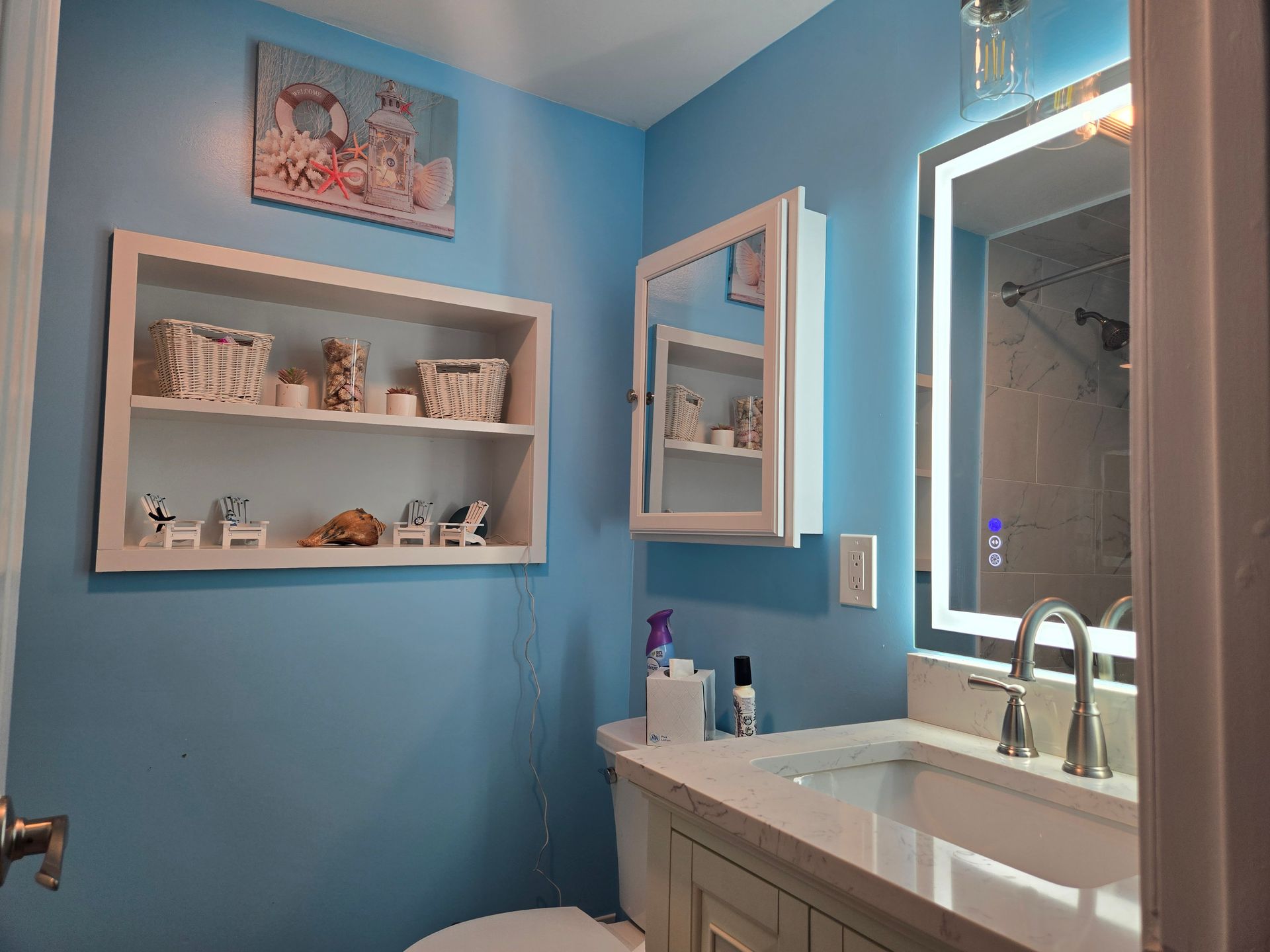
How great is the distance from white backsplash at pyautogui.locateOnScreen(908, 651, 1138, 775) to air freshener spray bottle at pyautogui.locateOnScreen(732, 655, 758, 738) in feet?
1.07

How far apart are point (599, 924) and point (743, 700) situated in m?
0.52

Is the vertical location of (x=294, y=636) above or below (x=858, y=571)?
below

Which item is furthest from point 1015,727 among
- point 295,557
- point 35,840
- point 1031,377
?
point 295,557

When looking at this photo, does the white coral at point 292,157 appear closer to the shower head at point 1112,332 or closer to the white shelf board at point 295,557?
the white shelf board at point 295,557

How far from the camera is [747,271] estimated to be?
1570 millimetres

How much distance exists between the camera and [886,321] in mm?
1446

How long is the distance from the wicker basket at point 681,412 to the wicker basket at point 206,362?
0.83 m

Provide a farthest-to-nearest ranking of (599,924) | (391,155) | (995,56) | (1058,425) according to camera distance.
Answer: (391,155)
(599,924)
(1058,425)
(995,56)

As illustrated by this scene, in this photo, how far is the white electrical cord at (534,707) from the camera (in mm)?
1912

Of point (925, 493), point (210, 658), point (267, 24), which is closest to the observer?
point (925, 493)

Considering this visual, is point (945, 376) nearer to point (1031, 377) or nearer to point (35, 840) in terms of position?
point (1031, 377)

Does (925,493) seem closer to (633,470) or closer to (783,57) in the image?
(633,470)

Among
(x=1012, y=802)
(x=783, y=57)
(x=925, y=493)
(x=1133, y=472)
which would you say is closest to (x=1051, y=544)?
(x=925, y=493)

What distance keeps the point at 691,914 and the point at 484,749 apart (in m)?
1.02
